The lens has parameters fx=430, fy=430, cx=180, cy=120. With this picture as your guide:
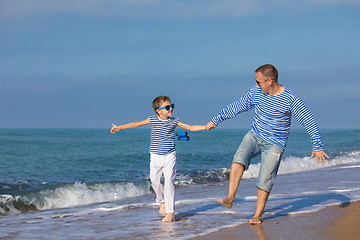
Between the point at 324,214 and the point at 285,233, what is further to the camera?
the point at 324,214

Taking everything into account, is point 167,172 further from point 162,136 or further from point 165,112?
point 165,112

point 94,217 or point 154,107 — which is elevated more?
point 154,107

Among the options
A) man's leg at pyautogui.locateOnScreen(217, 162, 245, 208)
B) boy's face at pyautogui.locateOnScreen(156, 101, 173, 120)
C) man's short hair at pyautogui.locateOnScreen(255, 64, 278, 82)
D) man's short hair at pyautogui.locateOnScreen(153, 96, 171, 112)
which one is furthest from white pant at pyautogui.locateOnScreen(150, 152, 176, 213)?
man's short hair at pyautogui.locateOnScreen(255, 64, 278, 82)

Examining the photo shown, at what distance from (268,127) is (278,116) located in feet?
0.65

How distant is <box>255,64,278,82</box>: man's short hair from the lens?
5.31m

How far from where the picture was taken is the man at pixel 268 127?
5.34m

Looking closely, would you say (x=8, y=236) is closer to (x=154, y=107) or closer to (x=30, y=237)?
(x=30, y=237)

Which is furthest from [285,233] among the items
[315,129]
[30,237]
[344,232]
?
[30,237]

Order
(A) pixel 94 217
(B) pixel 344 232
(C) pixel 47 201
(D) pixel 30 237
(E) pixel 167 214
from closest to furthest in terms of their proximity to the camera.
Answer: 1. (B) pixel 344 232
2. (D) pixel 30 237
3. (E) pixel 167 214
4. (A) pixel 94 217
5. (C) pixel 47 201

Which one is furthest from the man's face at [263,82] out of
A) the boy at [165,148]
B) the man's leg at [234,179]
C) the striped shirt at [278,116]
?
the boy at [165,148]

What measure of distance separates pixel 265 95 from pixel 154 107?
1718 millimetres

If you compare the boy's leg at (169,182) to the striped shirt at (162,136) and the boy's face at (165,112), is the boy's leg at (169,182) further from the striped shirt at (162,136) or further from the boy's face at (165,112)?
the boy's face at (165,112)

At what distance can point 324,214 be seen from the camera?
19.9 feet

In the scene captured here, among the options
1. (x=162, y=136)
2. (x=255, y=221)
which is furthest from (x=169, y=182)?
(x=255, y=221)
